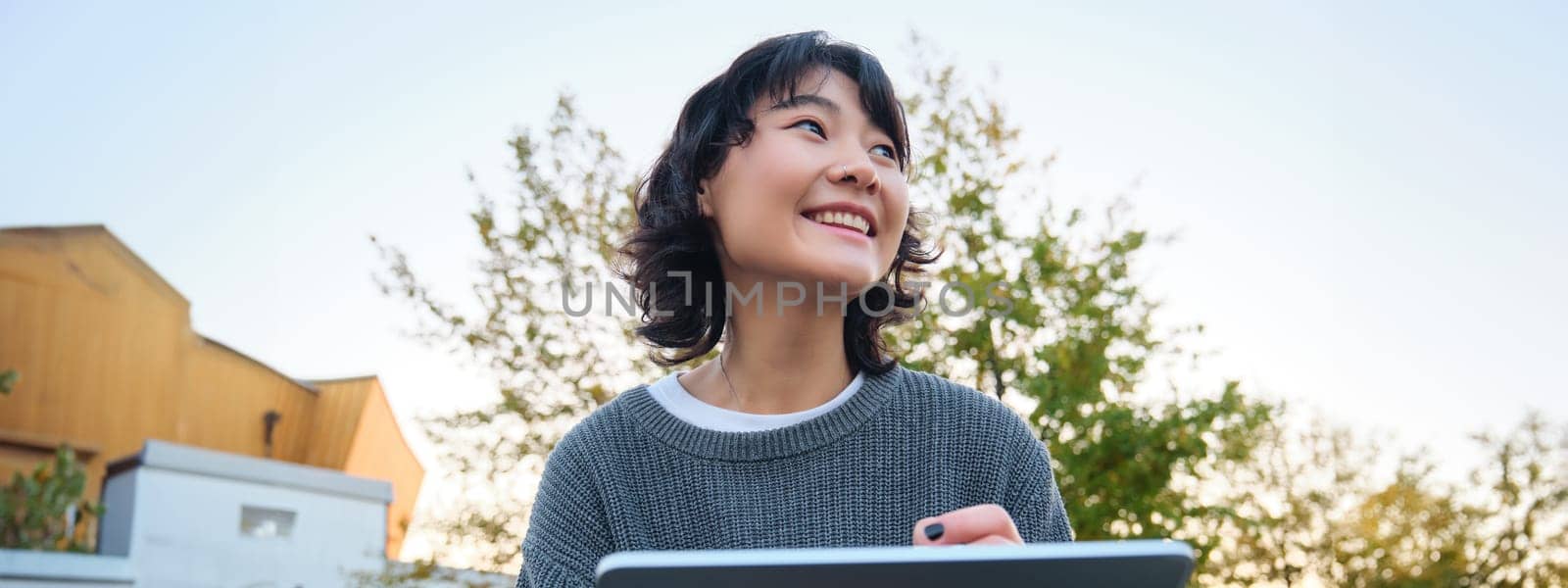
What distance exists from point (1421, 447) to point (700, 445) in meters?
21.3

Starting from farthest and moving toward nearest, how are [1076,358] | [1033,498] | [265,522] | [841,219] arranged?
[265,522]
[1076,358]
[1033,498]
[841,219]

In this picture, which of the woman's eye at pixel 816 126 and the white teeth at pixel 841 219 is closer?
the white teeth at pixel 841 219

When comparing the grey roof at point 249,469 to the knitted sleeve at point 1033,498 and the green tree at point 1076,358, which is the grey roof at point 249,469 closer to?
the green tree at point 1076,358

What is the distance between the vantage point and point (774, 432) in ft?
5.46

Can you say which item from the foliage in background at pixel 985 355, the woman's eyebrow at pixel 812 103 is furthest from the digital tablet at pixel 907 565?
the foliage in background at pixel 985 355

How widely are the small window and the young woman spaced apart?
11175mm

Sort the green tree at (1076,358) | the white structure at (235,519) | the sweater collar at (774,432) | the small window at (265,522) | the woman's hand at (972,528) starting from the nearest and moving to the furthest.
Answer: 1. the woman's hand at (972,528)
2. the sweater collar at (774,432)
3. the green tree at (1076,358)
4. the white structure at (235,519)
5. the small window at (265,522)

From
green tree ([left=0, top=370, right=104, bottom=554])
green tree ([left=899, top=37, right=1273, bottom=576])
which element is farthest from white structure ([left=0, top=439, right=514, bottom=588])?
green tree ([left=899, top=37, right=1273, bottom=576])

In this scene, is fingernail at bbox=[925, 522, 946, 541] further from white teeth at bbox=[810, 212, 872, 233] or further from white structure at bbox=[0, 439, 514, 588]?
white structure at bbox=[0, 439, 514, 588]

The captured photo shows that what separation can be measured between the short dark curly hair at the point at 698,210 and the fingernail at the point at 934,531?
1.95 feet

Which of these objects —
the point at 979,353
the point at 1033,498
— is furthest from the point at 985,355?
the point at 1033,498

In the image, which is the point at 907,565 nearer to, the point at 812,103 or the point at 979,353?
the point at 812,103

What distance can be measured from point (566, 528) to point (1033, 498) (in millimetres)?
643

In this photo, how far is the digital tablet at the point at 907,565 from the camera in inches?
32.9
